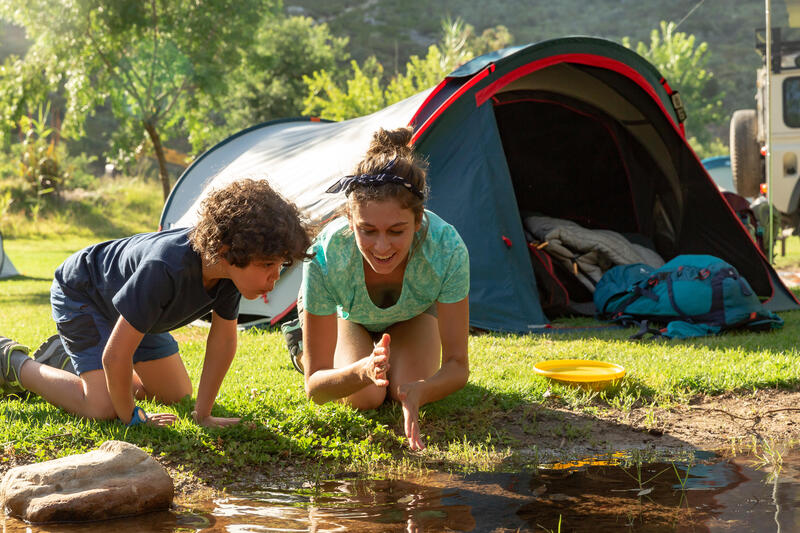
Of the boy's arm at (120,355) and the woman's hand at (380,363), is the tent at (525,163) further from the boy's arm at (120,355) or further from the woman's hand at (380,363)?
the woman's hand at (380,363)

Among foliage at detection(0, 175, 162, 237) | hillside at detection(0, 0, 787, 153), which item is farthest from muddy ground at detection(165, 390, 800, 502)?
hillside at detection(0, 0, 787, 153)

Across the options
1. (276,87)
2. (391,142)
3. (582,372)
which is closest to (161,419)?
(391,142)

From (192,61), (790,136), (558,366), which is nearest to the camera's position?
(558,366)

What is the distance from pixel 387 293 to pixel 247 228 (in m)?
0.91

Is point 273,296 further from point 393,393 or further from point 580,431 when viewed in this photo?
point 580,431

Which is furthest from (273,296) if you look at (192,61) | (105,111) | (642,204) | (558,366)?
(105,111)

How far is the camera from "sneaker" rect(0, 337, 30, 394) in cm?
345

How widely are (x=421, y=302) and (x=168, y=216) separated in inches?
161

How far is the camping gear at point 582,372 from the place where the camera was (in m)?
3.74

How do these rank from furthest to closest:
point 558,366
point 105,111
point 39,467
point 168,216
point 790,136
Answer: point 105,111
point 790,136
point 168,216
point 558,366
point 39,467

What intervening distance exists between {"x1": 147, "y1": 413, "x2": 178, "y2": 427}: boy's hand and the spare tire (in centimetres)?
857

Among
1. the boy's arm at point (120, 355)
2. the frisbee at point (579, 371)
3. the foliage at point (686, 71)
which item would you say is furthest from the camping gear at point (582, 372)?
the foliage at point (686, 71)

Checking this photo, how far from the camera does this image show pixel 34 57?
11.9 metres

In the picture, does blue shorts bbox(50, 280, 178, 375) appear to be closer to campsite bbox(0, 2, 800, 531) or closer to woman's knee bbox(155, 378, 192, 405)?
campsite bbox(0, 2, 800, 531)
